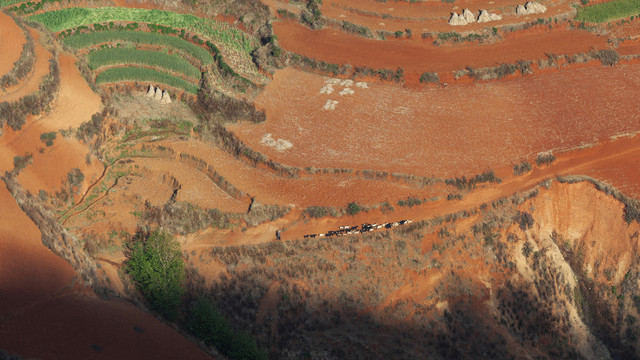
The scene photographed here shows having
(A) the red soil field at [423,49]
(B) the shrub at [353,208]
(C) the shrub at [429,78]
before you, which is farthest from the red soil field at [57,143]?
(C) the shrub at [429,78]

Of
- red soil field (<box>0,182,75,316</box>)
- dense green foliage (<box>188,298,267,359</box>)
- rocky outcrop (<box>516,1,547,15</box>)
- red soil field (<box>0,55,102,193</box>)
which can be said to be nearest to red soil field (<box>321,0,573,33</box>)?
rocky outcrop (<box>516,1,547,15</box>)

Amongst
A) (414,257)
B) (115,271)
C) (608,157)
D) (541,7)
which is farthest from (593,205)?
(115,271)

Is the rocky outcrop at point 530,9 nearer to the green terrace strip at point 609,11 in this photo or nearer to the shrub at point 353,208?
the green terrace strip at point 609,11

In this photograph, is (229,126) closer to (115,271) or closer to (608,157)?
(115,271)

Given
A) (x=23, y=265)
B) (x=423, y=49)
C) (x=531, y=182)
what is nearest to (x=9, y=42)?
(x=23, y=265)

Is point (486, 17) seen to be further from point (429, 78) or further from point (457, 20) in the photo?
point (429, 78)
